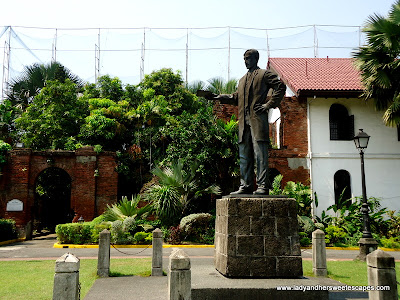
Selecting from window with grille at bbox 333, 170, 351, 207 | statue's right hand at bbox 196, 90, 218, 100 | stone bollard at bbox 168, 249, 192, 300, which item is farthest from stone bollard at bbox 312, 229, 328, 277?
window with grille at bbox 333, 170, 351, 207

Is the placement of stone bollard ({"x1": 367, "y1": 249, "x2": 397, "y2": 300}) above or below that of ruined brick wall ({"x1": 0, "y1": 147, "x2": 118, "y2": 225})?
below

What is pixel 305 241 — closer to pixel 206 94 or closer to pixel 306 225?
pixel 306 225

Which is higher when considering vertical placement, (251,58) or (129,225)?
(251,58)

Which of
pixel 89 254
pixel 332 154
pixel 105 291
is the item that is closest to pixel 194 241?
pixel 89 254

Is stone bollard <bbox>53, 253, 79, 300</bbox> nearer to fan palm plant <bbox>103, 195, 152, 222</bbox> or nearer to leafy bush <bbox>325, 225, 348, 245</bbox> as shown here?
fan palm plant <bbox>103, 195, 152, 222</bbox>

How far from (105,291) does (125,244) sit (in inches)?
330

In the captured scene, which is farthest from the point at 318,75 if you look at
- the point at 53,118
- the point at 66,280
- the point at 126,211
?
the point at 66,280

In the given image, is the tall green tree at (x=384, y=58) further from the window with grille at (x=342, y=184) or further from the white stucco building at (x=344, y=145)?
the window with grille at (x=342, y=184)

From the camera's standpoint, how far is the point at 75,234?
15.1 metres

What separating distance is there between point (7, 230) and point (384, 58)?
16989 mm

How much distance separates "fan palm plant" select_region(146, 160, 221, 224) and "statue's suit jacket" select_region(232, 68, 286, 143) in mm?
9887

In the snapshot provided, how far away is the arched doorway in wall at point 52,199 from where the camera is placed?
22188 millimetres

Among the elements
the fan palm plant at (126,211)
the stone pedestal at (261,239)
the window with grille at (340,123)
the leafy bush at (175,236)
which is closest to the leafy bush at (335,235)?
the window with grille at (340,123)

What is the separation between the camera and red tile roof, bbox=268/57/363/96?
18.3 meters
